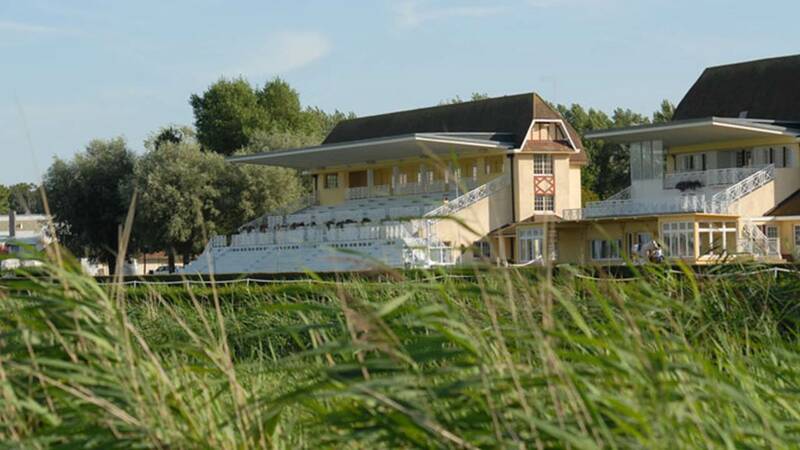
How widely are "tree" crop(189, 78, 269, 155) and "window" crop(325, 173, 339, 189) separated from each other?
19.6 meters

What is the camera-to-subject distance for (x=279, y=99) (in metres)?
80.6

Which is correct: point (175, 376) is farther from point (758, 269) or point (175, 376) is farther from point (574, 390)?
point (758, 269)

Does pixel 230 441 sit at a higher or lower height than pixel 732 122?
lower

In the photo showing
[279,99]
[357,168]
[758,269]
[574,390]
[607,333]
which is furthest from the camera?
[279,99]

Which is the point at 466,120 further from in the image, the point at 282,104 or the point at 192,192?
the point at 282,104

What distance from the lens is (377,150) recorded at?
170ft

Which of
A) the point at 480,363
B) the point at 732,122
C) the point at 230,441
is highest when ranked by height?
the point at 732,122

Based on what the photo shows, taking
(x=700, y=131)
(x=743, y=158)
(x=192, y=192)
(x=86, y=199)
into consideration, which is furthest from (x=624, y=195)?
(x=86, y=199)

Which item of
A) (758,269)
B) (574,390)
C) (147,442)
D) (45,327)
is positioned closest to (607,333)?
(574,390)

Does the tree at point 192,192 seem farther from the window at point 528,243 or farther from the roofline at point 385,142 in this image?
the window at point 528,243

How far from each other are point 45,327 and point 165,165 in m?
55.1

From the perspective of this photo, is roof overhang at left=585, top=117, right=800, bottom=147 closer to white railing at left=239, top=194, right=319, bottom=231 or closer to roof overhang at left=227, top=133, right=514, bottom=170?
roof overhang at left=227, top=133, right=514, bottom=170

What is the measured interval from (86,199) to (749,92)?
99.1 feet

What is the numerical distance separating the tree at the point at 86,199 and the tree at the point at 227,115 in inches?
590
